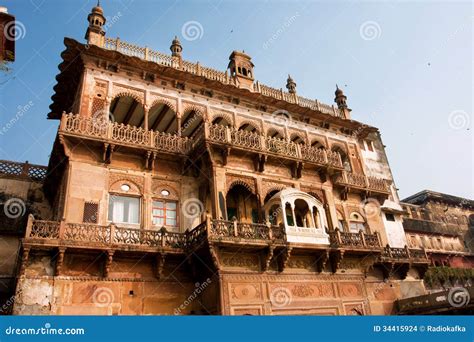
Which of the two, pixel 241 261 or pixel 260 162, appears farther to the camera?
pixel 260 162

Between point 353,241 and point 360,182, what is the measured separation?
5509 mm

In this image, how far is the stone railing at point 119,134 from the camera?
1378cm

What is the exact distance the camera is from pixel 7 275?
46.8ft

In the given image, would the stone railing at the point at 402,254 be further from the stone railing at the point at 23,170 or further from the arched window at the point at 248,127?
the stone railing at the point at 23,170

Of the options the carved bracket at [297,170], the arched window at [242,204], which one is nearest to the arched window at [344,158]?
the carved bracket at [297,170]

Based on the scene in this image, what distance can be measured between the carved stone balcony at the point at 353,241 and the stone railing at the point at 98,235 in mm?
5795

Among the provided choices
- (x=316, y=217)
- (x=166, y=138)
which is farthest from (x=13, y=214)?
(x=316, y=217)

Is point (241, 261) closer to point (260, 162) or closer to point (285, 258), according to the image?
point (285, 258)

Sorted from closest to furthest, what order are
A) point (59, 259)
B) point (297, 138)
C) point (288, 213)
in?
point (59, 259) → point (288, 213) → point (297, 138)

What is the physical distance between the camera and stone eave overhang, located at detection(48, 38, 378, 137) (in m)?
15.6

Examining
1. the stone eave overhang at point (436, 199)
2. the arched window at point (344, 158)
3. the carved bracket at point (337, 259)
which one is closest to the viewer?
the carved bracket at point (337, 259)

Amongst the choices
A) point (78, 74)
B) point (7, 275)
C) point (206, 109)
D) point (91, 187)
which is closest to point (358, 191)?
point (206, 109)

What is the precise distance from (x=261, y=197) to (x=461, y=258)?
2087cm

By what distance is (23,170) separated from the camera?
1655 centimetres
